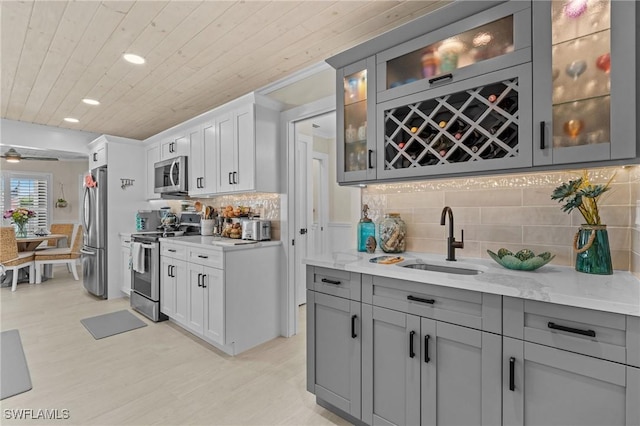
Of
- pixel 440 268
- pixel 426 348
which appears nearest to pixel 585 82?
pixel 440 268

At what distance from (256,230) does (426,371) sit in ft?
7.14

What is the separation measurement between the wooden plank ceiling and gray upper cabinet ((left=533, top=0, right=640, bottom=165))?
865mm

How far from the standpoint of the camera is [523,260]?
5.48 ft

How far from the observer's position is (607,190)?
158cm

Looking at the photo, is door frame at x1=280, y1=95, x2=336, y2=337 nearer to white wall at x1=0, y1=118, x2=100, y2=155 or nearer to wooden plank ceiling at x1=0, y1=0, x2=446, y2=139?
wooden plank ceiling at x1=0, y1=0, x2=446, y2=139

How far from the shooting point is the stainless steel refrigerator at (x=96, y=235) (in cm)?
455

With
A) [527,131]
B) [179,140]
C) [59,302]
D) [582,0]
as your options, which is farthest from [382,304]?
[59,302]

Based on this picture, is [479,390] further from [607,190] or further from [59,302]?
[59,302]

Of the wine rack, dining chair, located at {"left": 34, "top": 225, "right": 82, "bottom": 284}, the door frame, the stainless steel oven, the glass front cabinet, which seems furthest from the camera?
dining chair, located at {"left": 34, "top": 225, "right": 82, "bottom": 284}

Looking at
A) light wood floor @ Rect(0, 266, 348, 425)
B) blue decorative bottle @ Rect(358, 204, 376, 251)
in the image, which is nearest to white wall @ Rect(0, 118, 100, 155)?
light wood floor @ Rect(0, 266, 348, 425)

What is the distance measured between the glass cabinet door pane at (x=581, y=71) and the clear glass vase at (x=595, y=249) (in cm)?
44

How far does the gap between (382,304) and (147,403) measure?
1.74m

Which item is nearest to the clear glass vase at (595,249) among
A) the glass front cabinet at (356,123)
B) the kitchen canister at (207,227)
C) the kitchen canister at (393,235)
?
the kitchen canister at (393,235)

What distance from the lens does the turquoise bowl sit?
5.19 ft
